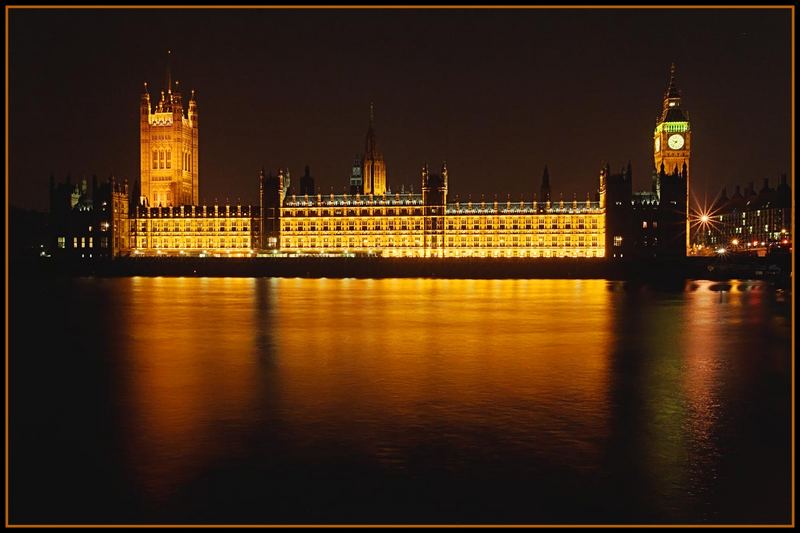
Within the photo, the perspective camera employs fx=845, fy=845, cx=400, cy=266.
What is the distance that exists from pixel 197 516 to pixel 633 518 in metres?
5.08

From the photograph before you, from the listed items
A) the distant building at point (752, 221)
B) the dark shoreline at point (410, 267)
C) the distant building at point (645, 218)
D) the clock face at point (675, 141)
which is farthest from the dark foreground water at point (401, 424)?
the clock face at point (675, 141)

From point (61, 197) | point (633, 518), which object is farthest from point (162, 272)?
point (633, 518)

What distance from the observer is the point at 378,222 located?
87.6 meters

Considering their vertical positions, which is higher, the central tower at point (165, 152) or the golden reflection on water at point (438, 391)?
the central tower at point (165, 152)

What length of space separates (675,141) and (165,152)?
203ft

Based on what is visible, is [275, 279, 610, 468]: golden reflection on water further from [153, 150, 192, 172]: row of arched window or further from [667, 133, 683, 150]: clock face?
[667, 133, 683, 150]: clock face

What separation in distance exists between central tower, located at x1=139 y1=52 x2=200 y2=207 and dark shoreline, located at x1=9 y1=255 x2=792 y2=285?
18.2 m

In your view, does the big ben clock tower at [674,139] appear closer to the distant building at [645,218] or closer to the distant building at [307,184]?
the distant building at [645,218]

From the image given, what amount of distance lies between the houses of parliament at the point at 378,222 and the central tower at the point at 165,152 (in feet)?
7.70

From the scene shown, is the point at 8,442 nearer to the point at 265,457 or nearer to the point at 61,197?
the point at 265,457

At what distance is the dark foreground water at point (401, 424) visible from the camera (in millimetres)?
10297

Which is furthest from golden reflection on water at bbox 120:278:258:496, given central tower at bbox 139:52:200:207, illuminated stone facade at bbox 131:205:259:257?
central tower at bbox 139:52:200:207

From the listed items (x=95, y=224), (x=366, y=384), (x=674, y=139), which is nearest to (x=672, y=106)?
(x=674, y=139)

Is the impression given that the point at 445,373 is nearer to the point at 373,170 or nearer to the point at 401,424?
the point at 401,424
